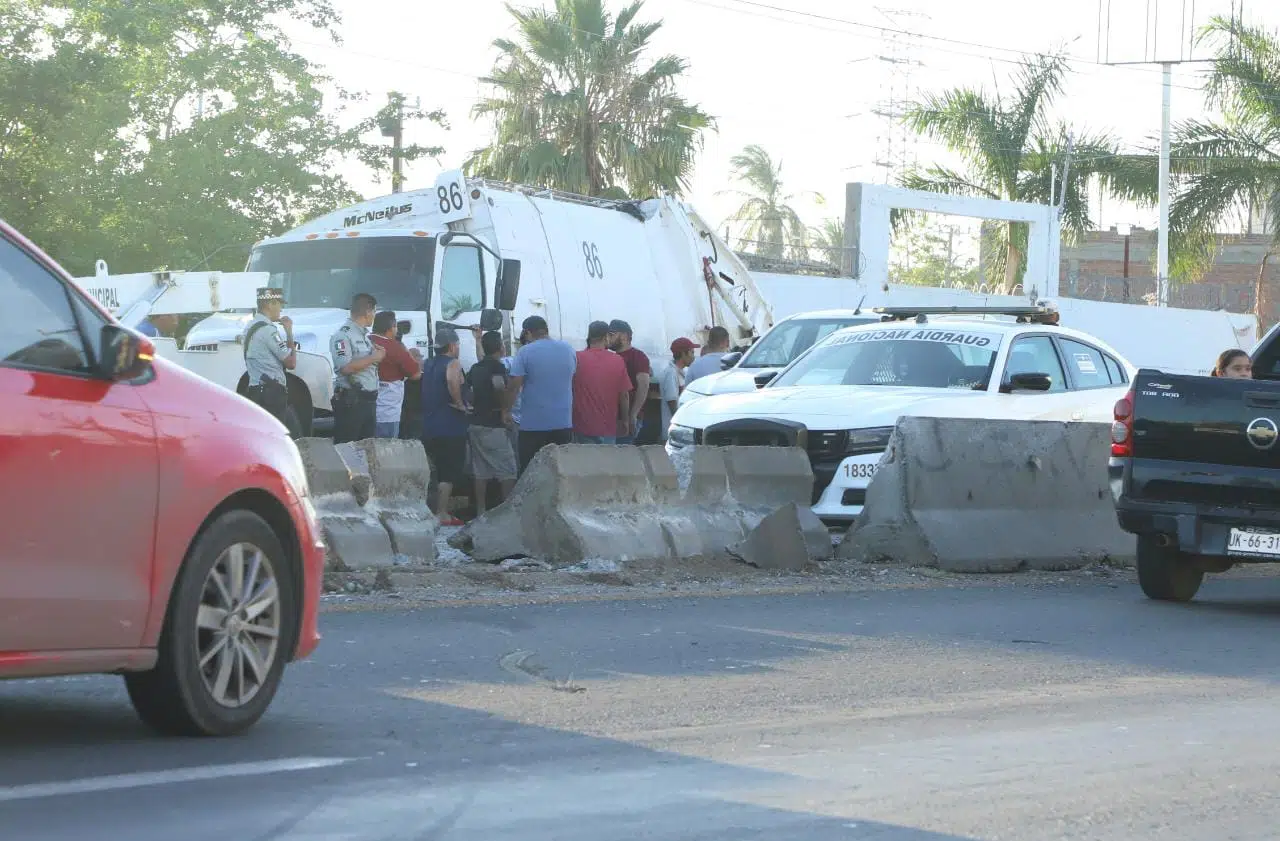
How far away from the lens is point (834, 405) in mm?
13766

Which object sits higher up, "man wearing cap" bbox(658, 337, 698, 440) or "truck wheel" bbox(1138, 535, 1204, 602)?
"man wearing cap" bbox(658, 337, 698, 440)

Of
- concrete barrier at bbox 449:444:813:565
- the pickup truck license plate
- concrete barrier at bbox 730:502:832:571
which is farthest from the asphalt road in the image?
concrete barrier at bbox 730:502:832:571

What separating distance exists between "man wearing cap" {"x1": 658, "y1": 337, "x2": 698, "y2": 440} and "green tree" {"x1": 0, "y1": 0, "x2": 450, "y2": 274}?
42.9 ft

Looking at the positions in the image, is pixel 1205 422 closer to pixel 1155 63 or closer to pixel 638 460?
pixel 638 460

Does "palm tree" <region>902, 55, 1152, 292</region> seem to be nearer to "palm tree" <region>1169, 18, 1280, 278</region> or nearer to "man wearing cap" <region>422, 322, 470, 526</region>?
"palm tree" <region>1169, 18, 1280, 278</region>

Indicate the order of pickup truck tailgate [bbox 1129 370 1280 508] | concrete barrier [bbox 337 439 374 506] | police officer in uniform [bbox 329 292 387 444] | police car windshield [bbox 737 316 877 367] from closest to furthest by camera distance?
pickup truck tailgate [bbox 1129 370 1280 508]
concrete barrier [bbox 337 439 374 506]
police officer in uniform [bbox 329 292 387 444]
police car windshield [bbox 737 316 877 367]

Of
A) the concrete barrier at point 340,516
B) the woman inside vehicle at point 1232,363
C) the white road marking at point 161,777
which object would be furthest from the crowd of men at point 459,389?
the white road marking at point 161,777

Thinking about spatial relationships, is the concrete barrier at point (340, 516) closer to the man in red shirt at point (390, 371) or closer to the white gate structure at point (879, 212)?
the man in red shirt at point (390, 371)

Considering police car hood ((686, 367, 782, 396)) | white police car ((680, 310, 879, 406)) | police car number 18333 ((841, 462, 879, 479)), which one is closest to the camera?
police car number 18333 ((841, 462, 879, 479))

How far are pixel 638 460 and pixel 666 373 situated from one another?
846 centimetres

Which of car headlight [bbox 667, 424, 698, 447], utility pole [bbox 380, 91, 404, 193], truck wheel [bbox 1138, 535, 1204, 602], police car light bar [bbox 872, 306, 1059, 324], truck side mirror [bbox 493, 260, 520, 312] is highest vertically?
utility pole [bbox 380, 91, 404, 193]

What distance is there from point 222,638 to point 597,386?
36.1ft

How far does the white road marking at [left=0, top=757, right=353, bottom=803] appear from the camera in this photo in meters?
5.08

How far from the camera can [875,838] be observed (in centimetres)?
493
